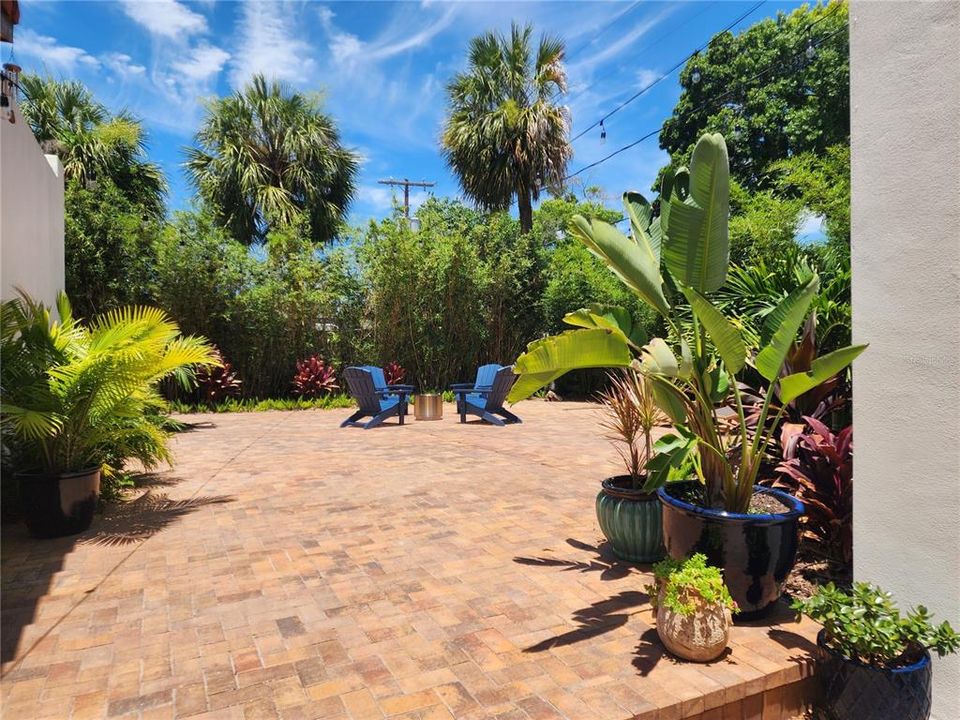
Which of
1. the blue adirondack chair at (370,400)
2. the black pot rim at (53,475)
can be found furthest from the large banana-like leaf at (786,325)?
the blue adirondack chair at (370,400)

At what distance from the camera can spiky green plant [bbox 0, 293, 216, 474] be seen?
13.8ft

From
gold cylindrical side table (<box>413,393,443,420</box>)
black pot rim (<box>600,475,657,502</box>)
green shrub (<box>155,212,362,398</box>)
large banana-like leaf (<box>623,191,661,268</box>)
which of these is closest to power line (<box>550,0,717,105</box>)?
green shrub (<box>155,212,362,398</box>)

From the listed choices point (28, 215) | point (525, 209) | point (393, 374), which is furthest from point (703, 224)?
point (525, 209)

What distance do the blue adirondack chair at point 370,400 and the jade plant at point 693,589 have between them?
24.5ft

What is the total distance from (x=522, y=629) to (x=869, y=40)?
10.1 ft

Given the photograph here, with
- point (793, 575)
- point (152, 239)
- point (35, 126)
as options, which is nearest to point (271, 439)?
point (152, 239)

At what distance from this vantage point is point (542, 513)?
191 inches

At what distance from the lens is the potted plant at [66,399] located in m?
4.22

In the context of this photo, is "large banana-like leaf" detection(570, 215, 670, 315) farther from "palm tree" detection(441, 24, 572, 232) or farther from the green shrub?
"palm tree" detection(441, 24, 572, 232)

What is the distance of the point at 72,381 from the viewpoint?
432 centimetres

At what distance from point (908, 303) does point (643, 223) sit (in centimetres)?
145

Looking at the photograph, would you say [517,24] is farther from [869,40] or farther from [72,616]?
[72,616]

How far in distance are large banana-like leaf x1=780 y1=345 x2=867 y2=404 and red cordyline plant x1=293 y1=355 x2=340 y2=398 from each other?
39.7 feet

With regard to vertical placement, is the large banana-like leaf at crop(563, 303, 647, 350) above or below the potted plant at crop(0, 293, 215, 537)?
above
